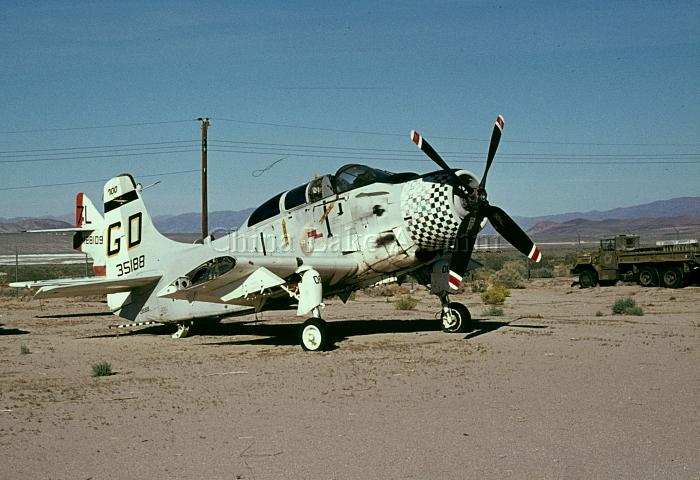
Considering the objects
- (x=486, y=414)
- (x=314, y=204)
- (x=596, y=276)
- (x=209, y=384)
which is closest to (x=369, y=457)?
(x=486, y=414)

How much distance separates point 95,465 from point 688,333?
1324cm

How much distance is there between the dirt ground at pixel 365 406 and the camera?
650 centimetres

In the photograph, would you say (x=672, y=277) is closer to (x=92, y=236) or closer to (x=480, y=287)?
(x=480, y=287)

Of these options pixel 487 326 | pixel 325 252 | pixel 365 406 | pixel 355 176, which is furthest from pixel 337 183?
pixel 365 406

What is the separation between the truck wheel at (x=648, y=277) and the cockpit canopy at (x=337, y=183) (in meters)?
23.1

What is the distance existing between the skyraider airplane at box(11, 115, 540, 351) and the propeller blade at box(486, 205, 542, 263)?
0.02 meters

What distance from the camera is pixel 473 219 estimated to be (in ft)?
47.9

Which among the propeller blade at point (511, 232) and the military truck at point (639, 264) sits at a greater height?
the propeller blade at point (511, 232)

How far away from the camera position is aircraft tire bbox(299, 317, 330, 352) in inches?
562

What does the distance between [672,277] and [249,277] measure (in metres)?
25.2

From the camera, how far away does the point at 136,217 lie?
63.5ft

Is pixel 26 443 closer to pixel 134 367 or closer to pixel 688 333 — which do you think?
pixel 134 367

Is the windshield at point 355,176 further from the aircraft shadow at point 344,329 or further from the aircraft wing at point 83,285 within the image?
the aircraft wing at point 83,285

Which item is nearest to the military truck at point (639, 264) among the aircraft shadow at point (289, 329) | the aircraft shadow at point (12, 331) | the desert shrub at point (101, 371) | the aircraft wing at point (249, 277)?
the aircraft shadow at point (289, 329)
